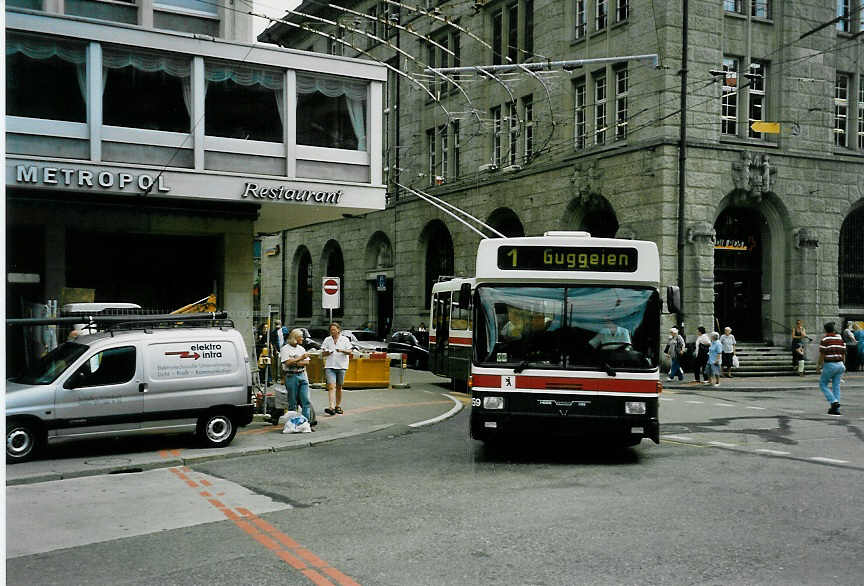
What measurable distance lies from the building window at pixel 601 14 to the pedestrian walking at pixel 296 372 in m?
21.5

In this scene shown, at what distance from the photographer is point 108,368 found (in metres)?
12.7

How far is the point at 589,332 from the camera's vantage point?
11070mm

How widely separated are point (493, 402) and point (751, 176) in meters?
22.2

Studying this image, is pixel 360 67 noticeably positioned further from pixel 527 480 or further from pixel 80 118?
pixel 527 480

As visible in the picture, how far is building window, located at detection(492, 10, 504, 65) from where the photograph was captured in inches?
1496

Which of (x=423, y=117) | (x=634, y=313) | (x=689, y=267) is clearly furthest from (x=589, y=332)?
(x=423, y=117)

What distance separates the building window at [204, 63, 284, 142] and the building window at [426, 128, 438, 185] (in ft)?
78.4

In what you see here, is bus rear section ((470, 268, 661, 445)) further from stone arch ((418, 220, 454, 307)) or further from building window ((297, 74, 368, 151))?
stone arch ((418, 220, 454, 307))

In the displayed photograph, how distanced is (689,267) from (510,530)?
922 inches

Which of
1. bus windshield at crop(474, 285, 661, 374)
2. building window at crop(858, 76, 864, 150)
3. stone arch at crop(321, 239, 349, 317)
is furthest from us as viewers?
stone arch at crop(321, 239, 349, 317)

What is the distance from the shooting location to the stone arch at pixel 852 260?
3250cm

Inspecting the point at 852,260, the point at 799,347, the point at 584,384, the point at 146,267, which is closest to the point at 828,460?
the point at 584,384

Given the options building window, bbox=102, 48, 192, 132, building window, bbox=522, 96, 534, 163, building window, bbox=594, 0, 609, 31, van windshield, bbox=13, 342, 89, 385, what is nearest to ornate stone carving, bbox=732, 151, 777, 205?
building window, bbox=594, 0, 609, 31

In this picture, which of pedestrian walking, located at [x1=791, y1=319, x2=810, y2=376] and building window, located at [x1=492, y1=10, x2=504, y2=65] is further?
building window, located at [x1=492, y1=10, x2=504, y2=65]
